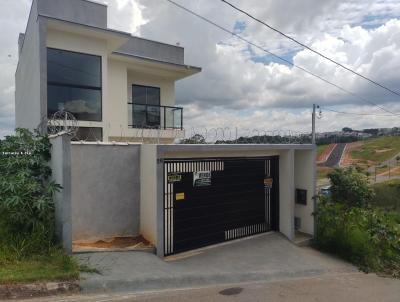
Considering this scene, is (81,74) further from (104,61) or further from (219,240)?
(219,240)

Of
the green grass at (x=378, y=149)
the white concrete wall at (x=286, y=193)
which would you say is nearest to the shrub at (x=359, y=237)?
the white concrete wall at (x=286, y=193)

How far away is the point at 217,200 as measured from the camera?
9.81m

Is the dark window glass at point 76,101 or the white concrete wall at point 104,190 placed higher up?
the dark window glass at point 76,101

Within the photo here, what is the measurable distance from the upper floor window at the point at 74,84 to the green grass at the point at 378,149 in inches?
3080

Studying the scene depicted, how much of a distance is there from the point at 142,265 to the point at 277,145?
5748 mm

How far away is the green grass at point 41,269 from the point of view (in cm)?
557

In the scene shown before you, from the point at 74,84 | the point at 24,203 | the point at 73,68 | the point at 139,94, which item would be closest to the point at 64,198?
the point at 24,203

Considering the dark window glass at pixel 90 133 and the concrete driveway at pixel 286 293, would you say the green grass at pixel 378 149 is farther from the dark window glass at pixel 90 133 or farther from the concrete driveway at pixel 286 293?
the concrete driveway at pixel 286 293

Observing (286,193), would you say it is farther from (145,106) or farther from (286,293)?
(145,106)

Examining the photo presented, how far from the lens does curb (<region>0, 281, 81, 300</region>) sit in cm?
532

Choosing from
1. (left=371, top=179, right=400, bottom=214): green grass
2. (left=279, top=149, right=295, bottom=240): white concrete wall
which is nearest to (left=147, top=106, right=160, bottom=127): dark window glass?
(left=279, top=149, right=295, bottom=240): white concrete wall

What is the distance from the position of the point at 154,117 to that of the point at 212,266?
31.7 feet

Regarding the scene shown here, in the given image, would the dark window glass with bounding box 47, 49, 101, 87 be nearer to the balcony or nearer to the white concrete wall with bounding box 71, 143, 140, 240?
the balcony

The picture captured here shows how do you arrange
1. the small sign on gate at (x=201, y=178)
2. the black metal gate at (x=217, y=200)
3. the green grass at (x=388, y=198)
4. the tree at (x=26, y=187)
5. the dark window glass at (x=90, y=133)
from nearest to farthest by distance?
the tree at (x=26, y=187) → the black metal gate at (x=217, y=200) → the small sign on gate at (x=201, y=178) → the dark window glass at (x=90, y=133) → the green grass at (x=388, y=198)
